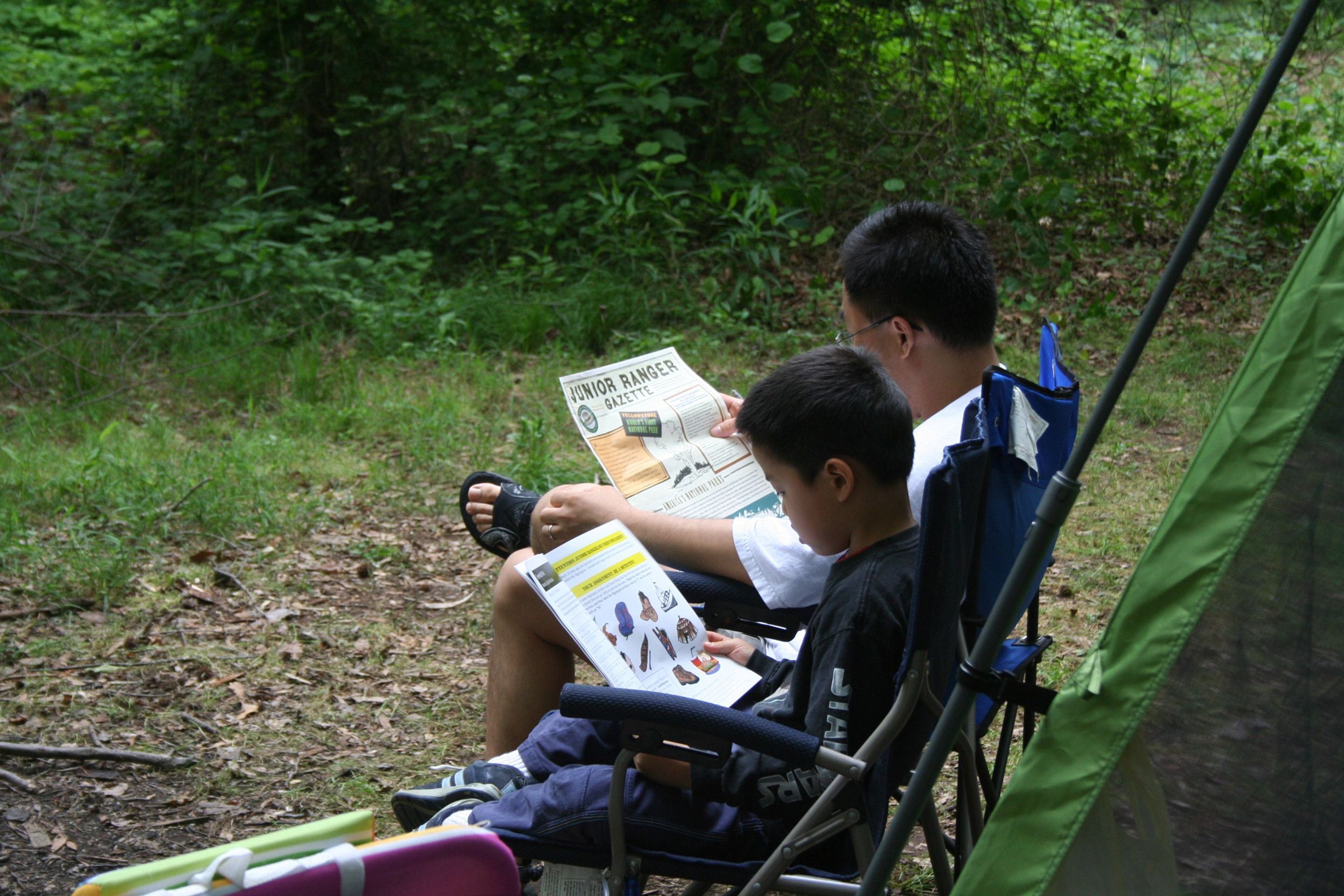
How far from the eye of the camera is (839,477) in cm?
195

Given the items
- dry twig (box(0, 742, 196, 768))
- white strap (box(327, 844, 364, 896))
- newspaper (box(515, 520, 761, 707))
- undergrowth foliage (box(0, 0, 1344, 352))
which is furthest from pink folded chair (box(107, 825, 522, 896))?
undergrowth foliage (box(0, 0, 1344, 352))

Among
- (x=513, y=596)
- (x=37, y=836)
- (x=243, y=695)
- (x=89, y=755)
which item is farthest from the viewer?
(x=243, y=695)

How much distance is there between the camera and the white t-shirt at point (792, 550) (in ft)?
7.41

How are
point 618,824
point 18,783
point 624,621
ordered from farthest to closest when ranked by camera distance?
1. point 18,783
2. point 624,621
3. point 618,824

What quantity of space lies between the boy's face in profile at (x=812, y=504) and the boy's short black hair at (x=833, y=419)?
13 millimetres

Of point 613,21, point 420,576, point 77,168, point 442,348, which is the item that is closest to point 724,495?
point 420,576

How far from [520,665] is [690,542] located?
53 centimetres

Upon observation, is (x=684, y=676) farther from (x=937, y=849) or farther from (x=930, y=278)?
(x=930, y=278)

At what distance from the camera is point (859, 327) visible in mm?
2459

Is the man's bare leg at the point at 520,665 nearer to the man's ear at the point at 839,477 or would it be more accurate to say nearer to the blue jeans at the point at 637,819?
the blue jeans at the point at 637,819

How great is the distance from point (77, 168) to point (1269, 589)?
28.2ft

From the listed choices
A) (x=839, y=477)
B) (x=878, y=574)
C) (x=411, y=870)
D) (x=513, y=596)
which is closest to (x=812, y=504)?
(x=839, y=477)

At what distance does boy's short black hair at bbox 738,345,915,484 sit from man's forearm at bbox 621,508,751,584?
15.1 inches

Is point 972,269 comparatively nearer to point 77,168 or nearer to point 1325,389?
point 1325,389
